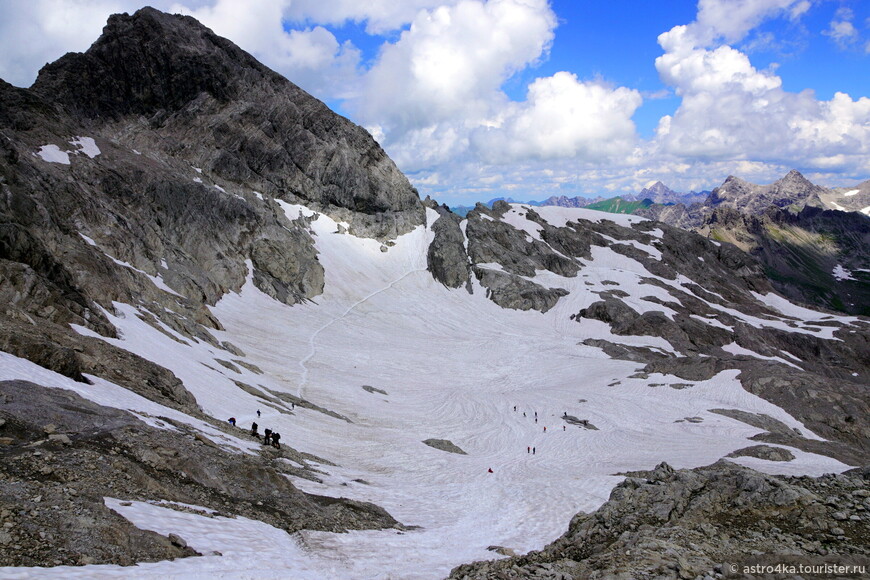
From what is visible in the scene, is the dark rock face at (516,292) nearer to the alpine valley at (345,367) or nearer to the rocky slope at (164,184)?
the alpine valley at (345,367)

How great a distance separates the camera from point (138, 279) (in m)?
54.4

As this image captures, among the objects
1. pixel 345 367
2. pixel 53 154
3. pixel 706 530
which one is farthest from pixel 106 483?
pixel 53 154

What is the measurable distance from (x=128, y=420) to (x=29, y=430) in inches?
159

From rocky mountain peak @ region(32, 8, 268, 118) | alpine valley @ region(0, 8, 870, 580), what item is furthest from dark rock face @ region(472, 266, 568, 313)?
rocky mountain peak @ region(32, 8, 268, 118)

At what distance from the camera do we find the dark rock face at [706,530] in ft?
37.2

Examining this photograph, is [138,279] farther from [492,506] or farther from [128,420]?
[492,506]

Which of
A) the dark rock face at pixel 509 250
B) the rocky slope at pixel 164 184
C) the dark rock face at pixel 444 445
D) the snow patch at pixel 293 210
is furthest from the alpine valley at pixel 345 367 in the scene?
the snow patch at pixel 293 210

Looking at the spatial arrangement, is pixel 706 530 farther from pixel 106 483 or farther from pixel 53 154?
pixel 53 154

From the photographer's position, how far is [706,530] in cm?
1345

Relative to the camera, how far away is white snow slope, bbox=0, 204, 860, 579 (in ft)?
54.9

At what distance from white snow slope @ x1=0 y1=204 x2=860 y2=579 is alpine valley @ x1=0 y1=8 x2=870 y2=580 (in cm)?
28

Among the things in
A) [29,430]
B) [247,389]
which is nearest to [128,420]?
[29,430]

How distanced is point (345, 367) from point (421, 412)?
1531 centimetres

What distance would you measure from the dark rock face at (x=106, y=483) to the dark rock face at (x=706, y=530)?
783cm
